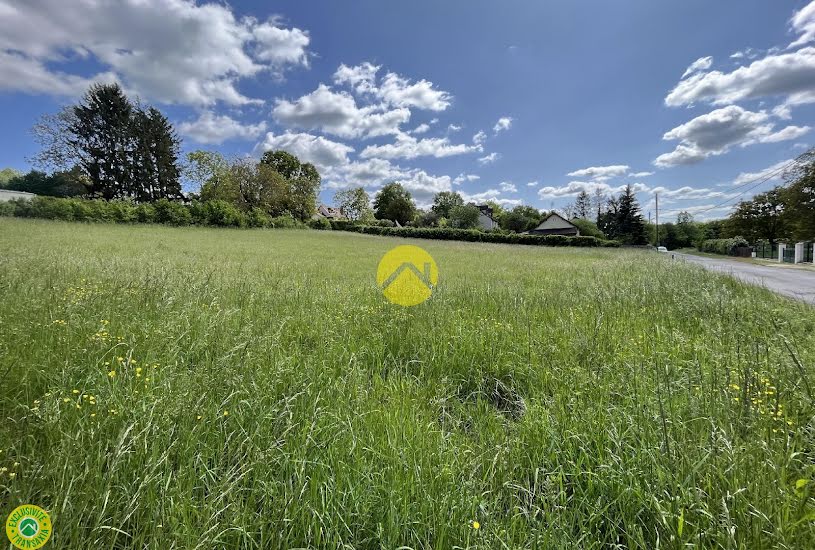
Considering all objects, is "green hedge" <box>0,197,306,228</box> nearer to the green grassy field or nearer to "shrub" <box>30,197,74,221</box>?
"shrub" <box>30,197,74,221</box>

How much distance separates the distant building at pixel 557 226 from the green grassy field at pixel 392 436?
65.5 metres

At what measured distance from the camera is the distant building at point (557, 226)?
206 ft

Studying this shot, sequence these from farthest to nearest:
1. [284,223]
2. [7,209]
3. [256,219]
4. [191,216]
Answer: [284,223], [256,219], [191,216], [7,209]

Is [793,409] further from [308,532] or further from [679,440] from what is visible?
[308,532]

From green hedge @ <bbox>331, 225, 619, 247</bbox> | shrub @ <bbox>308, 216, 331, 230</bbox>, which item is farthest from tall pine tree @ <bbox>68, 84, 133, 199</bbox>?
green hedge @ <bbox>331, 225, 619, 247</bbox>

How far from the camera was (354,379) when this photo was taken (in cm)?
281

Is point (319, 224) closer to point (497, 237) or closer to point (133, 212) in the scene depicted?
point (133, 212)

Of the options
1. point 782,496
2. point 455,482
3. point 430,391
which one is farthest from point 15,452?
point 782,496

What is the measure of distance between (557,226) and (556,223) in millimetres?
708

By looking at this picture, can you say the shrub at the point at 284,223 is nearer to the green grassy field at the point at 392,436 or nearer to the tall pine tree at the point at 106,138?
the tall pine tree at the point at 106,138

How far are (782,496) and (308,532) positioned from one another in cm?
229

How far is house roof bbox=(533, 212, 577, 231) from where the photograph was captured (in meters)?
63.5

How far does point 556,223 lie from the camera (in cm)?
6469

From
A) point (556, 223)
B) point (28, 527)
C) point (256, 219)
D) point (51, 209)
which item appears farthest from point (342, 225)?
point (28, 527)
